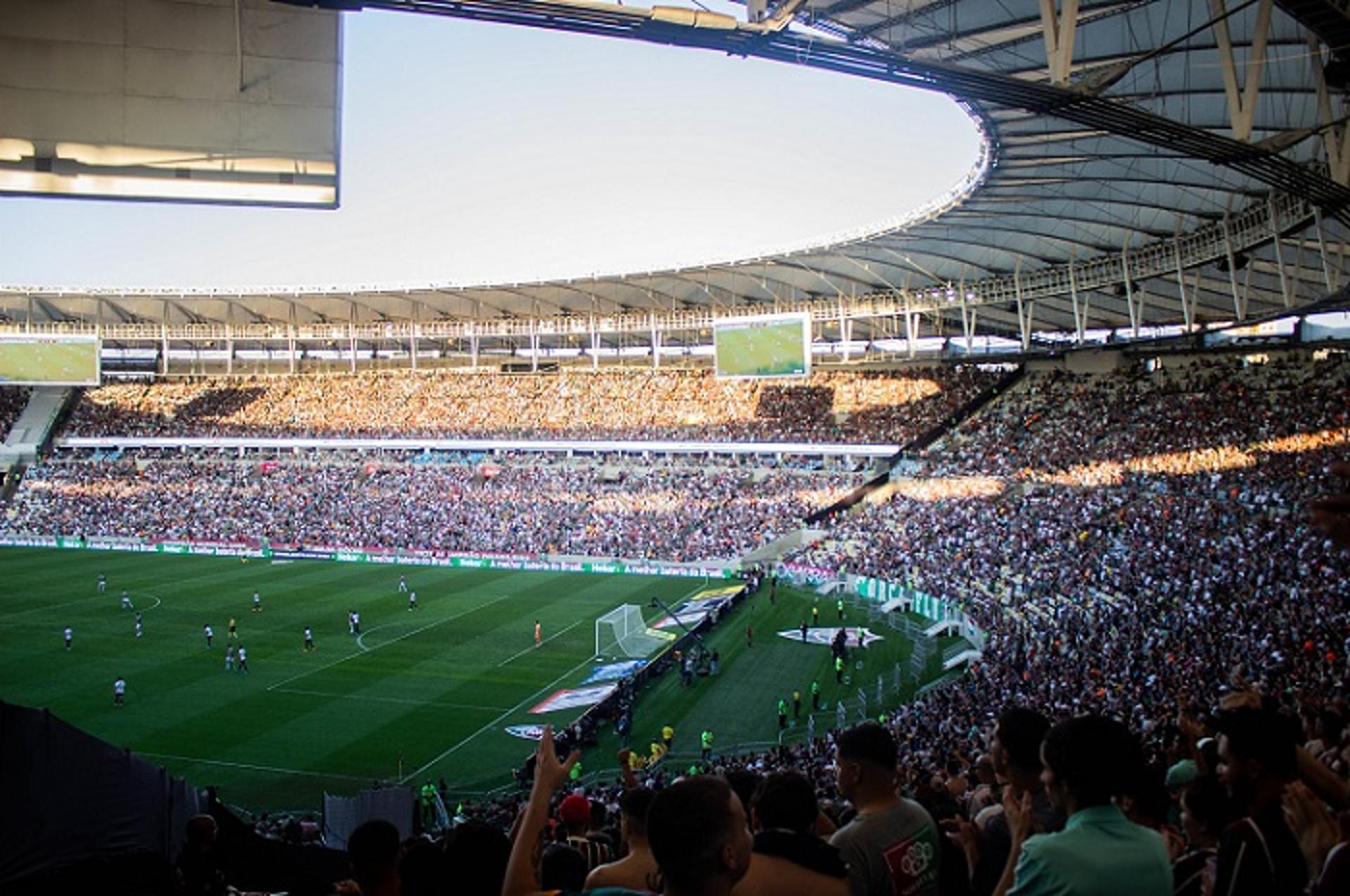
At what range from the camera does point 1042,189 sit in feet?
99.2

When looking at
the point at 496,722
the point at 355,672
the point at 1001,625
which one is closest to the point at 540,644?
the point at 355,672

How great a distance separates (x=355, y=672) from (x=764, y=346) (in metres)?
24.5

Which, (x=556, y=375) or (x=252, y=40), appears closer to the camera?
(x=252, y=40)

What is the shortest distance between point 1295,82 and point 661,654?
19.2 metres

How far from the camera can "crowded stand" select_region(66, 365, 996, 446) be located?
53.9 metres

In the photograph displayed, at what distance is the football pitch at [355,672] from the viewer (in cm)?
2084

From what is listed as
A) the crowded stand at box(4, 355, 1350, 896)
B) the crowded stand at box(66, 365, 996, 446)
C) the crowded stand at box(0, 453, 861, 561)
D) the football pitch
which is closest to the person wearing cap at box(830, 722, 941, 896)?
the crowded stand at box(4, 355, 1350, 896)

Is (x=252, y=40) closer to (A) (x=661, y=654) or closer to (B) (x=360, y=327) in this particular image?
(A) (x=661, y=654)

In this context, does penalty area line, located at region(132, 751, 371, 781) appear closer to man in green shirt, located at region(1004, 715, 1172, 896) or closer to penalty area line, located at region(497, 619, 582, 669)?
penalty area line, located at region(497, 619, 582, 669)

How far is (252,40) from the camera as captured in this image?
7387 millimetres

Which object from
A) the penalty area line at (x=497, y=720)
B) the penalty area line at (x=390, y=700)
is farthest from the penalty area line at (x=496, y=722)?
the penalty area line at (x=390, y=700)

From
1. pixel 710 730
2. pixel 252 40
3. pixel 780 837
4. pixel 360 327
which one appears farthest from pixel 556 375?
pixel 780 837

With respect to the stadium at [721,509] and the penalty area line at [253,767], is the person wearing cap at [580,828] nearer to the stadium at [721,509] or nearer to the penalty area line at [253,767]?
the stadium at [721,509]

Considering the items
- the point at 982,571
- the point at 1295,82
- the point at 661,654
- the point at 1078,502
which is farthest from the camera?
the point at 1078,502
